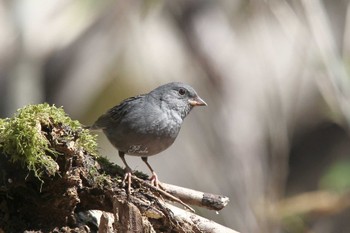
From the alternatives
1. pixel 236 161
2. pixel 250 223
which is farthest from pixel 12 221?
pixel 236 161

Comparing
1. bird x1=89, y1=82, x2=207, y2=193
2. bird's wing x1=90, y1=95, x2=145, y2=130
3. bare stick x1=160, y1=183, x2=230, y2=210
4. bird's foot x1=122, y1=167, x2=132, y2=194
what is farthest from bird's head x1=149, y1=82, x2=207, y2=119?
bird's foot x1=122, y1=167, x2=132, y2=194

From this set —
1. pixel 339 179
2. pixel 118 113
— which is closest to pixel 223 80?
pixel 339 179

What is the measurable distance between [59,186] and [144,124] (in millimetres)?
1148

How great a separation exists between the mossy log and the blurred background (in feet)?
13.1

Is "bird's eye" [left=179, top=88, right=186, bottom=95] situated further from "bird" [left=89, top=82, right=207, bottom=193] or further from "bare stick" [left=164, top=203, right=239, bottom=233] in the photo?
"bare stick" [left=164, top=203, right=239, bottom=233]

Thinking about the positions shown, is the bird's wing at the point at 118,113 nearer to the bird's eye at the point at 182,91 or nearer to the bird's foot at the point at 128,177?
the bird's eye at the point at 182,91

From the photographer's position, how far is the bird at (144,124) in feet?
17.6

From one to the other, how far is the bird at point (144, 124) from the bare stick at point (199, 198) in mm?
188

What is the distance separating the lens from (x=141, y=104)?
555 cm

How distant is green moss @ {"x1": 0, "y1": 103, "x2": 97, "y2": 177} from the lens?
4.28 meters

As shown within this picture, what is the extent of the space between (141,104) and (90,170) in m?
1.13

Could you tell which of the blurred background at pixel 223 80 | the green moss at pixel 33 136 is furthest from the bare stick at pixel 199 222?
the blurred background at pixel 223 80

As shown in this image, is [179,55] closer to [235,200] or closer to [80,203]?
[235,200]

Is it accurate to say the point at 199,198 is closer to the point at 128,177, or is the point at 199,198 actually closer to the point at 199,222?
the point at 199,222
